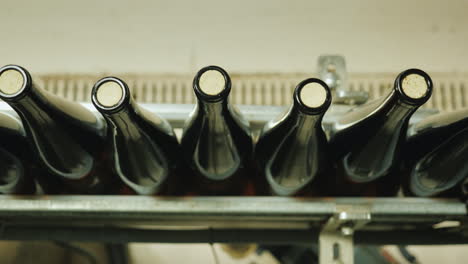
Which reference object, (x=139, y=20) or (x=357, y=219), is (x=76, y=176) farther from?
(x=139, y=20)

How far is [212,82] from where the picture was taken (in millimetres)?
435

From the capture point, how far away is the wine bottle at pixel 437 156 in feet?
1.87

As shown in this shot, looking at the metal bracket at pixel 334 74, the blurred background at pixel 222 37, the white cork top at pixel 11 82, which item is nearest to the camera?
the white cork top at pixel 11 82

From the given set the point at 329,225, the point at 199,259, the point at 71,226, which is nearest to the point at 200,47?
the point at 199,259

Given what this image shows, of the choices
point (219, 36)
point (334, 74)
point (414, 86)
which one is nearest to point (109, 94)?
point (414, 86)

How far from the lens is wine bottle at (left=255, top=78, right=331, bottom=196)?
1.76 feet

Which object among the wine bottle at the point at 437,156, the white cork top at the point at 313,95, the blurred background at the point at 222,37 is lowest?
the wine bottle at the point at 437,156

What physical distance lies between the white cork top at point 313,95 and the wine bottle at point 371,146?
0.25 ft

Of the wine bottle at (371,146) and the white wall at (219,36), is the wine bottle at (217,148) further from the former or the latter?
the white wall at (219,36)

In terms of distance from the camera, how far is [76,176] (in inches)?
23.0

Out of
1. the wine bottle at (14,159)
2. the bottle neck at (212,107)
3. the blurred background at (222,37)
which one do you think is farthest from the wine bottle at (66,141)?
the blurred background at (222,37)

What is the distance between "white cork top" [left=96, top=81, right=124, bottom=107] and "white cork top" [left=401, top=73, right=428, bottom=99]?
0.28 meters

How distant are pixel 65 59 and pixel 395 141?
3.07 ft

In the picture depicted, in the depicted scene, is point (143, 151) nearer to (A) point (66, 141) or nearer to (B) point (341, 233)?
(A) point (66, 141)
